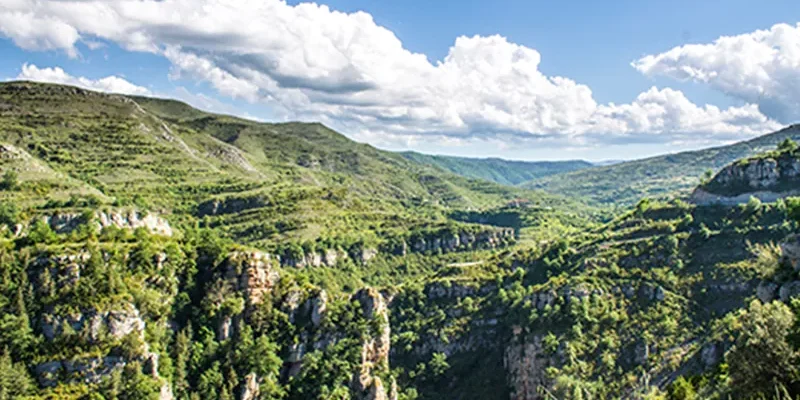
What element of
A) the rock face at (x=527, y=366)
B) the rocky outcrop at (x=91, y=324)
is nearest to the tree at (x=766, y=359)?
the rock face at (x=527, y=366)

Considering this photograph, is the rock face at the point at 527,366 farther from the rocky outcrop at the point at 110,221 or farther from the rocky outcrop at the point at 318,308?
the rocky outcrop at the point at 110,221

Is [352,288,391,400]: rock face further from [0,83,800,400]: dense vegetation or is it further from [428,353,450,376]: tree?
[428,353,450,376]: tree

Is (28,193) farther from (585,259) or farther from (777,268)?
(777,268)

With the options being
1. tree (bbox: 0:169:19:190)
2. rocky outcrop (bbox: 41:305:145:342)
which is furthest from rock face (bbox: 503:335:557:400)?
tree (bbox: 0:169:19:190)

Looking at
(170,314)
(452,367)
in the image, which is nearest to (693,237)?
(452,367)

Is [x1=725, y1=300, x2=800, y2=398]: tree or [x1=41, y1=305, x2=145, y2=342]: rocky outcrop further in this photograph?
[x1=41, y1=305, x2=145, y2=342]: rocky outcrop

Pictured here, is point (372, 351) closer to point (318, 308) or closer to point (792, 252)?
point (318, 308)
